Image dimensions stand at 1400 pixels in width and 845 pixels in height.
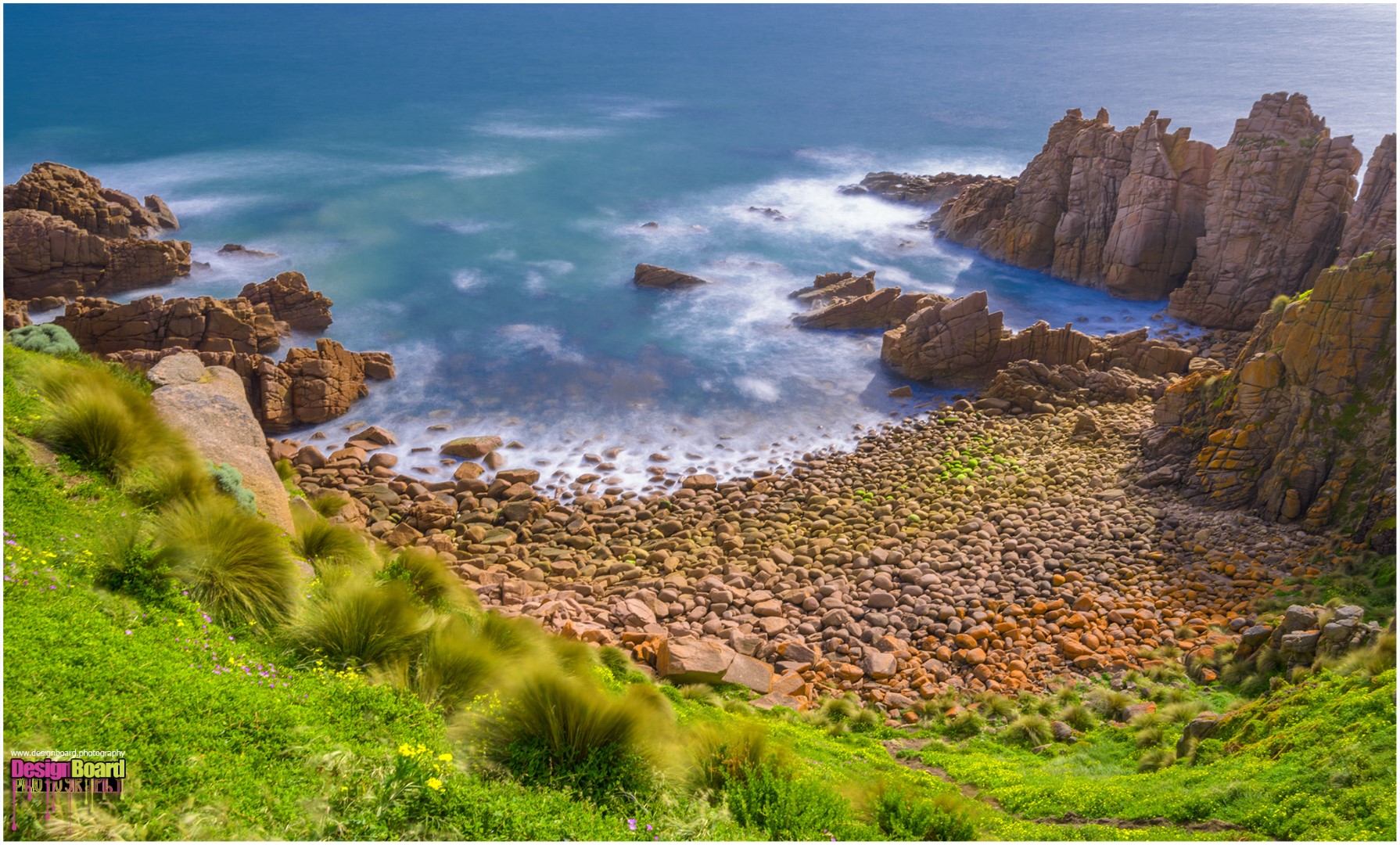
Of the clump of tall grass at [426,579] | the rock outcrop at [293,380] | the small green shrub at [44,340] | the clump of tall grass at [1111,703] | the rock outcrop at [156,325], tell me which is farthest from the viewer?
the rock outcrop at [156,325]

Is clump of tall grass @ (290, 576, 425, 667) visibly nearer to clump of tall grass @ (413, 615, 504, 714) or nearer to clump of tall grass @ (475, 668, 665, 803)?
clump of tall grass @ (413, 615, 504, 714)

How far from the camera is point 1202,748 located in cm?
862

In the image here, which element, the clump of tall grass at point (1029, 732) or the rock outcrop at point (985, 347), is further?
the rock outcrop at point (985, 347)

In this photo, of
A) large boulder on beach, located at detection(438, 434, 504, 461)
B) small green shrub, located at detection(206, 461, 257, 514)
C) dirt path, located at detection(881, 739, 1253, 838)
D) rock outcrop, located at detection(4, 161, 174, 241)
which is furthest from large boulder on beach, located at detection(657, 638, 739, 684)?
rock outcrop, located at detection(4, 161, 174, 241)

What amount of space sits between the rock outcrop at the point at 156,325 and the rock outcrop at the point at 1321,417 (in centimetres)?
2342

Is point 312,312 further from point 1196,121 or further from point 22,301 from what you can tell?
point 1196,121

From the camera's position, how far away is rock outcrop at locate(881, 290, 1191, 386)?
79.9ft

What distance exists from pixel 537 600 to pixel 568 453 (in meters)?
7.36

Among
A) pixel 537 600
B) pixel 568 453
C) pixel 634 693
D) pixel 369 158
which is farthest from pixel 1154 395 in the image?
pixel 369 158

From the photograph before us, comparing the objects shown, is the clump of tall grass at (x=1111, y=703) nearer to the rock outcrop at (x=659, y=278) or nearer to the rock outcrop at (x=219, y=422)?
the rock outcrop at (x=219, y=422)

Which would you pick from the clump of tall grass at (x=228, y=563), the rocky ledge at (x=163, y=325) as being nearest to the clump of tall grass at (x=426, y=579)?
the clump of tall grass at (x=228, y=563)

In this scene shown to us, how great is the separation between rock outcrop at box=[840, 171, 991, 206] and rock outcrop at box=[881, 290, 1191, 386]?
1962cm

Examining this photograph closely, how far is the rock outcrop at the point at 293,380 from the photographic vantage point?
20781mm

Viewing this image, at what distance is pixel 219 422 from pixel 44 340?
8.40 ft
